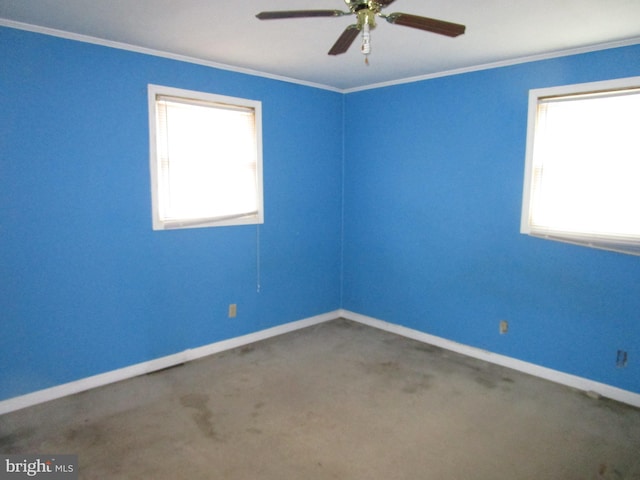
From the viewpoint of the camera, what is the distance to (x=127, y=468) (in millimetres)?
2307

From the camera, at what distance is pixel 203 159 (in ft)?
11.8

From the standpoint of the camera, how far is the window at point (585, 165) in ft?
9.55

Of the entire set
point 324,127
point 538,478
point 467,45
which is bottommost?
point 538,478

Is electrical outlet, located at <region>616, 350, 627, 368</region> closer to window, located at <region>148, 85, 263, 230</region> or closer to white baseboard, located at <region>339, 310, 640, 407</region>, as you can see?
white baseboard, located at <region>339, 310, 640, 407</region>

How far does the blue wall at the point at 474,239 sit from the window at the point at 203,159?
1255 mm

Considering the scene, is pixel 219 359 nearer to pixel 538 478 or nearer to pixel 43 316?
pixel 43 316

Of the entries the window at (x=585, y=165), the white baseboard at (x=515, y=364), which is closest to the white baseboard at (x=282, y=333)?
the white baseboard at (x=515, y=364)

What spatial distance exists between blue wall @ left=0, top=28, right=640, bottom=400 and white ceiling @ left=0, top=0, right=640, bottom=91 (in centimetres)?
16

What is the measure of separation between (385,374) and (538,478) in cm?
139

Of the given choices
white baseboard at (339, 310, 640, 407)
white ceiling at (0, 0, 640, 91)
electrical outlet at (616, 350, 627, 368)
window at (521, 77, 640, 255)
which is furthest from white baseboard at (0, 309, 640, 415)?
white ceiling at (0, 0, 640, 91)

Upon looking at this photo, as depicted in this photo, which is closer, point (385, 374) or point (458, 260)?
point (385, 374)

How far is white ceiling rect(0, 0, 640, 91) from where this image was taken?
93.1 inches

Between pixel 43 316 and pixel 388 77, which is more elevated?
pixel 388 77

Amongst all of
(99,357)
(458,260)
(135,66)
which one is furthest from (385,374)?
(135,66)
